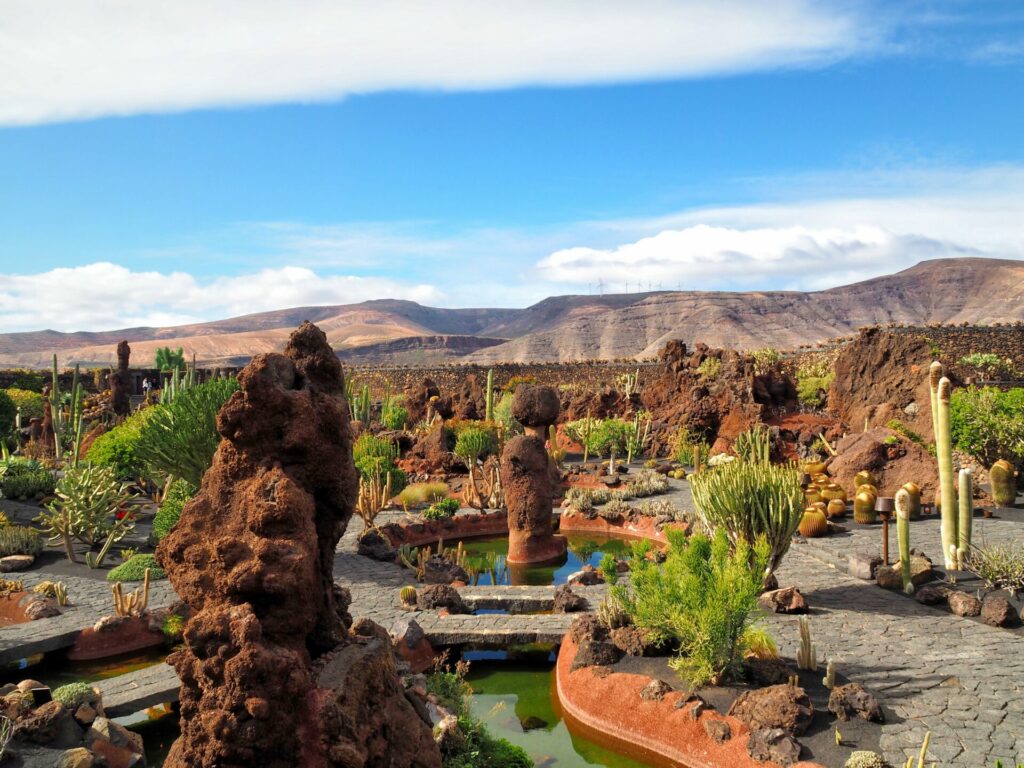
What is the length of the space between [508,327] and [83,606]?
5551 inches

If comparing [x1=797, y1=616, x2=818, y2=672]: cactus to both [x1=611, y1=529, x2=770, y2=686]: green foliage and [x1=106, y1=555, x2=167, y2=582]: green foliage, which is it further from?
[x1=106, y1=555, x2=167, y2=582]: green foliage

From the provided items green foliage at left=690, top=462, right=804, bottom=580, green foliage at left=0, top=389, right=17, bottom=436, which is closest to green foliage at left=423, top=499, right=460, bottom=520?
green foliage at left=690, top=462, right=804, bottom=580

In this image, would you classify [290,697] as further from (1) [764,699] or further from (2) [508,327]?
(2) [508,327]

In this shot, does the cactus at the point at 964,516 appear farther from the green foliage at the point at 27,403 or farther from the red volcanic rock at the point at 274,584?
the green foliage at the point at 27,403

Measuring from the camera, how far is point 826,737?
6.10 m

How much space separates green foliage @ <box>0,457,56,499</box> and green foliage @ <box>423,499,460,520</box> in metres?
8.09

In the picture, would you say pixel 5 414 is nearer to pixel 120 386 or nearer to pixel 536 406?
pixel 120 386

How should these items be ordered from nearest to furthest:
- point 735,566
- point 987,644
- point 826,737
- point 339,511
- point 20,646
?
point 339,511 → point 826,737 → point 735,566 → point 987,644 → point 20,646

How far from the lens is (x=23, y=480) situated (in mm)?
16719

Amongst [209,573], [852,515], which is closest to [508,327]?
[852,515]

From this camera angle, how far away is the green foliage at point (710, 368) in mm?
26580

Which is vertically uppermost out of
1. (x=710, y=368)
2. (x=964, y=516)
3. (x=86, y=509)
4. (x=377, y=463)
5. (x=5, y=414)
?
(x=710, y=368)

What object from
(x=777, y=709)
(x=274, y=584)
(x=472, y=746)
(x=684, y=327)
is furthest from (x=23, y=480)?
(x=684, y=327)

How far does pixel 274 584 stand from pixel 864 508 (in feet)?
37.6
